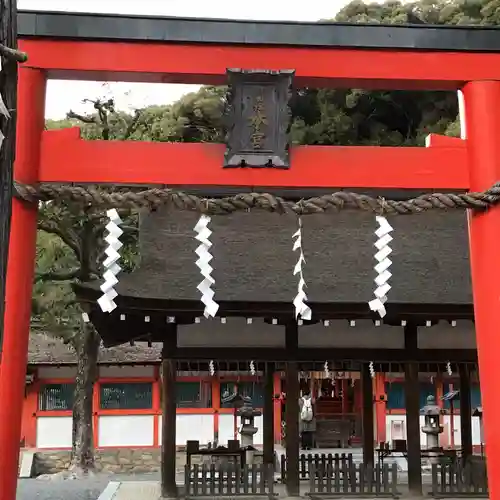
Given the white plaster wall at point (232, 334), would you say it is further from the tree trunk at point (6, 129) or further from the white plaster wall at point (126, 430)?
the white plaster wall at point (126, 430)

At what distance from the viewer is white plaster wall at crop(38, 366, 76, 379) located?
17.9 metres

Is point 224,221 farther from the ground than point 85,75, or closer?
farther from the ground

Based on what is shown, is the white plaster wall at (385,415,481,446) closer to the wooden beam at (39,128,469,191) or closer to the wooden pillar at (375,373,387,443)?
the wooden pillar at (375,373,387,443)

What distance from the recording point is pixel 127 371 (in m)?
18.0

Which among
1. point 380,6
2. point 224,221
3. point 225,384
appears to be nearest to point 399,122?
point 380,6

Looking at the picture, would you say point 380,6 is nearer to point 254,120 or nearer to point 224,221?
point 224,221

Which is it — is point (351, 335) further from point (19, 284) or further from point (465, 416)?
point (19, 284)

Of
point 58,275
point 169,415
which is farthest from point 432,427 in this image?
point 58,275

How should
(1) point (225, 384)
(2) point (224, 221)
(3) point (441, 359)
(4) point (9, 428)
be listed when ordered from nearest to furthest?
(4) point (9, 428), (3) point (441, 359), (2) point (224, 221), (1) point (225, 384)

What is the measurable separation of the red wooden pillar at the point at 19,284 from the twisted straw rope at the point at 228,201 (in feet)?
0.64

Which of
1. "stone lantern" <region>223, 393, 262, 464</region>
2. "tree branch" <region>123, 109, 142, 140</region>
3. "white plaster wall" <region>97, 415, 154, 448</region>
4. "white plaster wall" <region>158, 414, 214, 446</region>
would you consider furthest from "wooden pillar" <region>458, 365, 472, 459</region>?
"white plaster wall" <region>97, 415, 154, 448</region>

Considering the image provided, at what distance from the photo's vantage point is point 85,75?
4.62 metres

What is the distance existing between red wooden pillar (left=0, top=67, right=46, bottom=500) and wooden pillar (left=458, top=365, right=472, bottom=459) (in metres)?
8.22

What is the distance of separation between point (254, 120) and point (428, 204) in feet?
4.11
